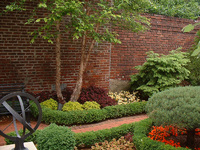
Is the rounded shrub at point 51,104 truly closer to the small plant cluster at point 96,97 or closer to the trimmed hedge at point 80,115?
the trimmed hedge at point 80,115

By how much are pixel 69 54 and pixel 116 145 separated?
373cm

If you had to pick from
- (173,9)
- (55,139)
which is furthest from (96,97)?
(173,9)

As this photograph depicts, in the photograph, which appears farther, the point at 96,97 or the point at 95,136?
the point at 96,97

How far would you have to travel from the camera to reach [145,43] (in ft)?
29.6

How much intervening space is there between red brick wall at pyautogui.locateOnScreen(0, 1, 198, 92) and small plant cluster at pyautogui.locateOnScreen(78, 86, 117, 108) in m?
0.45

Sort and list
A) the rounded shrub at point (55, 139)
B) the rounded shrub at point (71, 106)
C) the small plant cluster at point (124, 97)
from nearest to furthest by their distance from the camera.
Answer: the rounded shrub at point (55, 139) → the rounded shrub at point (71, 106) → the small plant cluster at point (124, 97)

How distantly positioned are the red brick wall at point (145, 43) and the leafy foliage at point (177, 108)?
4054 mm

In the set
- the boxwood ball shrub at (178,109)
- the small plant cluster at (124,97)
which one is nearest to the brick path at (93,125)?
the small plant cluster at (124,97)

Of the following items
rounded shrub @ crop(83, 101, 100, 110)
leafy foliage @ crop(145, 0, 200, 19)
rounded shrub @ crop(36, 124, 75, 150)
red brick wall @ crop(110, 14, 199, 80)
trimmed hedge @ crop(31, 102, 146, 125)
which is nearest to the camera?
rounded shrub @ crop(36, 124, 75, 150)

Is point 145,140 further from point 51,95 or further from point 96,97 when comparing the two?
point 51,95

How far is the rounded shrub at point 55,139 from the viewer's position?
12.1 feet

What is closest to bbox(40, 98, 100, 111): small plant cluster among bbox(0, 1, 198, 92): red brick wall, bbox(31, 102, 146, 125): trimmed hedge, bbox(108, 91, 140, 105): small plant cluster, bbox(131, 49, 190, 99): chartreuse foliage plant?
bbox(31, 102, 146, 125): trimmed hedge

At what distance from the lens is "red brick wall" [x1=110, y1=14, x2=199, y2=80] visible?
329 inches

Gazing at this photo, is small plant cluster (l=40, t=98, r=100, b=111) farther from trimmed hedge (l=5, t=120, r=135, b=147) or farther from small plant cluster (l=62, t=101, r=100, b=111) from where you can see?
trimmed hedge (l=5, t=120, r=135, b=147)
